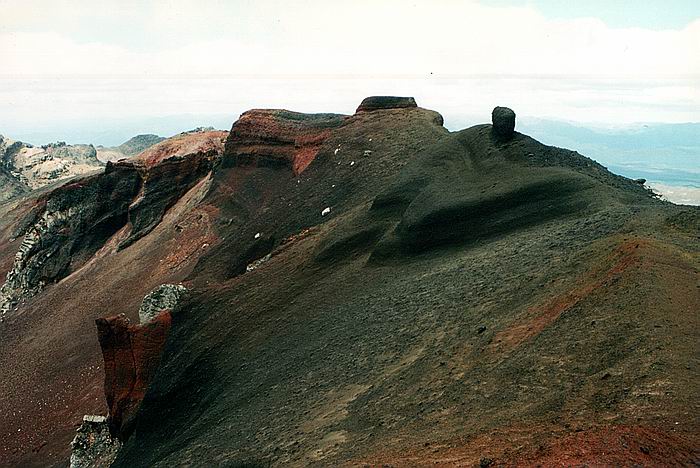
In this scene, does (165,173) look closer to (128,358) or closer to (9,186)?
(128,358)

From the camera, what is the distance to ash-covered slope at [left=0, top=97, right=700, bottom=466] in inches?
451

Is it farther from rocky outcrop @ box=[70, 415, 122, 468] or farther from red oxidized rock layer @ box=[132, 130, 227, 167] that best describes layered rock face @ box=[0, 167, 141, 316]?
rocky outcrop @ box=[70, 415, 122, 468]

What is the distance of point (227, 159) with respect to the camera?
153ft

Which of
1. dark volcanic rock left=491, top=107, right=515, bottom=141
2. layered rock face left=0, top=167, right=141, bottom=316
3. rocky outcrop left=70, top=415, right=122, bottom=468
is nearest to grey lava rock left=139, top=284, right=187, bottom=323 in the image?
rocky outcrop left=70, top=415, right=122, bottom=468

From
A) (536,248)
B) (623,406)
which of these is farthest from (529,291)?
(623,406)

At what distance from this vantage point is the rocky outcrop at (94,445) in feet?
81.4

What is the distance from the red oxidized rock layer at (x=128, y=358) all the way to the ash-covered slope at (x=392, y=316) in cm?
15

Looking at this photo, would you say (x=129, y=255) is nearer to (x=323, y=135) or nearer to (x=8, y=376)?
(x=8, y=376)

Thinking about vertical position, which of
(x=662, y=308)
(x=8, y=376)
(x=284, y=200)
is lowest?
(x=8, y=376)

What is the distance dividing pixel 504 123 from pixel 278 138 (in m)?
19.9

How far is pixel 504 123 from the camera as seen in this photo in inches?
1133

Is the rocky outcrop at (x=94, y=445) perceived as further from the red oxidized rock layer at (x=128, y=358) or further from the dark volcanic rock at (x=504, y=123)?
the dark volcanic rock at (x=504, y=123)

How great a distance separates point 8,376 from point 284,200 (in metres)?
18.9

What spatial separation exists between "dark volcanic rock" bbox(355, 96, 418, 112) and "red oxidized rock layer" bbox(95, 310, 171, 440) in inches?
903
